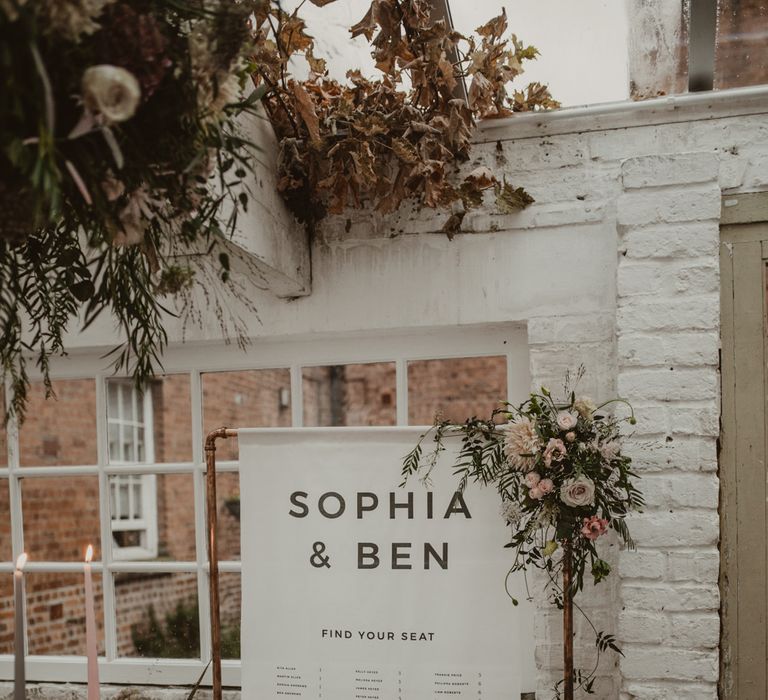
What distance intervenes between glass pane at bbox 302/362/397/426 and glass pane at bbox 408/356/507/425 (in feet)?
0.75

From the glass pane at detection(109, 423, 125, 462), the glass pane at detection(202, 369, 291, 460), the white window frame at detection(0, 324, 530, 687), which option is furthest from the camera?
the glass pane at detection(202, 369, 291, 460)

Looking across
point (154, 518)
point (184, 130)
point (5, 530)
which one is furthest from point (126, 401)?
point (184, 130)

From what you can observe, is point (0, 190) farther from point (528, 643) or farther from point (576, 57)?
point (528, 643)

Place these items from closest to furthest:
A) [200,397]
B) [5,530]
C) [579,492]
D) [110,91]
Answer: [110,91] < [579,492] < [200,397] < [5,530]

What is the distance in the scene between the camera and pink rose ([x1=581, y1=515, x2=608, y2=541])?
1576 mm

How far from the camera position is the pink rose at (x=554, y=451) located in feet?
5.18

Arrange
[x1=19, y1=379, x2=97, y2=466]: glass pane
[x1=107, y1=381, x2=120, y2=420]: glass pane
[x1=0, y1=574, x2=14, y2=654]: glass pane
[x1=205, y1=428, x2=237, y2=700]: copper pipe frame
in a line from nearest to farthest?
[x1=205, y1=428, x2=237, y2=700]: copper pipe frame, [x1=0, y1=574, x2=14, y2=654]: glass pane, [x1=19, y1=379, x2=97, y2=466]: glass pane, [x1=107, y1=381, x2=120, y2=420]: glass pane

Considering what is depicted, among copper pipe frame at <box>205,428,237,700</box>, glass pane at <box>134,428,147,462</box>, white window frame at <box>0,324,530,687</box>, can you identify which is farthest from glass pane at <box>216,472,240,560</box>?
copper pipe frame at <box>205,428,237,700</box>

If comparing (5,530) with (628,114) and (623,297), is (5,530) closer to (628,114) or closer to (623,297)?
(623,297)

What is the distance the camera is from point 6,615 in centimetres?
304

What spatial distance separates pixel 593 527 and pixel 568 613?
0.26m

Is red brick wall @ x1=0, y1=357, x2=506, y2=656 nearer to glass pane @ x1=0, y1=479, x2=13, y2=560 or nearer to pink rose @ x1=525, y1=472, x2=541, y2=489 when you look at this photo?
glass pane @ x1=0, y1=479, x2=13, y2=560

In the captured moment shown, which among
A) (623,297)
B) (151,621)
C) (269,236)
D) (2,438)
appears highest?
(269,236)

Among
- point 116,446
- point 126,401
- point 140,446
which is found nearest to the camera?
point 116,446
